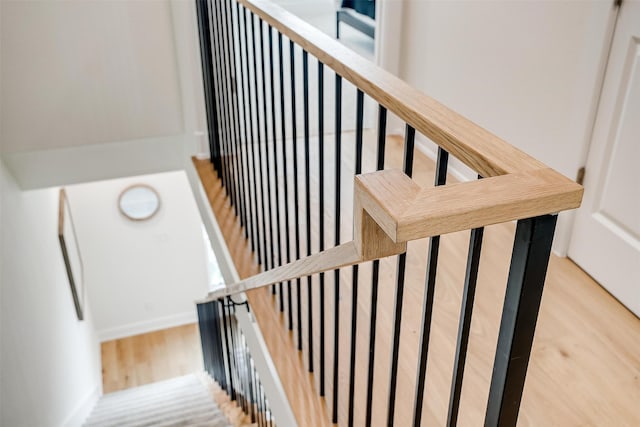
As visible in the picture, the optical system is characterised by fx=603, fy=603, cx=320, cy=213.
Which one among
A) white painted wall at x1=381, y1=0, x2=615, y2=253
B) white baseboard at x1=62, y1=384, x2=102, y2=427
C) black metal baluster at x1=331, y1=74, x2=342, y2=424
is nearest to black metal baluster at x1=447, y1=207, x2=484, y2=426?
black metal baluster at x1=331, y1=74, x2=342, y2=424

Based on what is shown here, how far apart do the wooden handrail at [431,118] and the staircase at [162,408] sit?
334 cm

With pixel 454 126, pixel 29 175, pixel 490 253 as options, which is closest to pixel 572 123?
pixel 490 253

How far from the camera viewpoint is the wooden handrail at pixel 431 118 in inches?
32.5

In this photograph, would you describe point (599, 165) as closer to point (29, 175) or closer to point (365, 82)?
point (365, 82)

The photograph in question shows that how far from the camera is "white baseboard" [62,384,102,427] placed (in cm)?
435

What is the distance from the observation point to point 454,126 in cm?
92

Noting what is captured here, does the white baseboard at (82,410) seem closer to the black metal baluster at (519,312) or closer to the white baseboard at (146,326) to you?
the white baseboard at (146,326)

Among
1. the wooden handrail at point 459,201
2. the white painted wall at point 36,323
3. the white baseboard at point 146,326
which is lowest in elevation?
the white baseboard at point 146,326

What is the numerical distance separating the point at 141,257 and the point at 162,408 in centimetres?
275

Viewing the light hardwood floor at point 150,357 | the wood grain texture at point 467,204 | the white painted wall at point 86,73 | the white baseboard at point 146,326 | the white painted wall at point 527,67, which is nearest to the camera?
the wood grain texture at point 467,204

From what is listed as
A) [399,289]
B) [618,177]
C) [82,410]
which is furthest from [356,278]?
[82,410]

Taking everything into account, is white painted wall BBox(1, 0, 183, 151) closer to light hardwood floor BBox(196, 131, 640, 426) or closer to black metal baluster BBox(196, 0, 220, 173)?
black metal baluster BBox(196, 0, 220, 173)

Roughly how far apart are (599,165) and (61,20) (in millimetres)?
2737

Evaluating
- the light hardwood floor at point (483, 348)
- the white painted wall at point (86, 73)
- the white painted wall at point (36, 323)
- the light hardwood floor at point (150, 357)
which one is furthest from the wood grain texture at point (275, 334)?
the light hardwood floor at point (150, 357)
